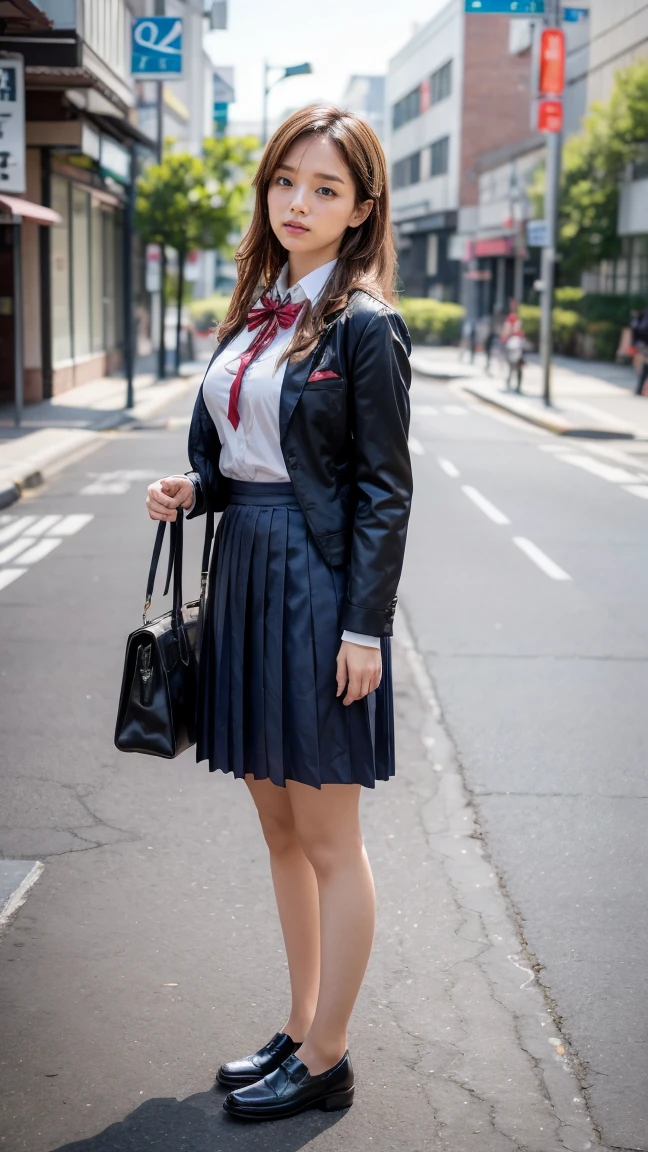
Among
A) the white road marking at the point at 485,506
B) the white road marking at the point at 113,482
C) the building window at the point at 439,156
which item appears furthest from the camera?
the building window at the point at 439,156

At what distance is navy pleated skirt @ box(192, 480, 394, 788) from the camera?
2.70m

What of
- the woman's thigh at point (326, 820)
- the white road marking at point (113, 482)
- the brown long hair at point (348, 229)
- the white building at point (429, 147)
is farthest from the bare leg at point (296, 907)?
the white building at point (429, 147)

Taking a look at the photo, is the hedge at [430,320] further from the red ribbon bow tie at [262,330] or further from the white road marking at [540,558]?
the red ribbon bow tie at [262,330]

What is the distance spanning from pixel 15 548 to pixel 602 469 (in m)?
8.50

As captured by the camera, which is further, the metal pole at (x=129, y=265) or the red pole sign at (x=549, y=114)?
the red pole sign at (x=549, y=114)

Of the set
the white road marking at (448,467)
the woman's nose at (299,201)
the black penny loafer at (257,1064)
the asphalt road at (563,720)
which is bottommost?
the white road marking at (448,467)

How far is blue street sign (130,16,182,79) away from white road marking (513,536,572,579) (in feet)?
50.7

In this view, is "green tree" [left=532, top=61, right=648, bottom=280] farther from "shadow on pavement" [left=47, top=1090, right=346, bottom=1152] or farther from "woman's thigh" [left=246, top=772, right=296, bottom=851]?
"shadow on pavement" [left=47, top=1090, right=346, bottom=1152]

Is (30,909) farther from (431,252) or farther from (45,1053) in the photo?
(431,252)

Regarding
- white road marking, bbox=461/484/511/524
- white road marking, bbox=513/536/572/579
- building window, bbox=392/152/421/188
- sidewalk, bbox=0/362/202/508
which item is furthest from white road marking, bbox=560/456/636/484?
building window, bbox=392/152/421/188

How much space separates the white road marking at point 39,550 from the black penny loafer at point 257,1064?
22.4ft

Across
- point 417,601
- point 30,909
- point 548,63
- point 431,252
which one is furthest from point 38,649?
point 431,252

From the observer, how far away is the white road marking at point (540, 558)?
9.27 m

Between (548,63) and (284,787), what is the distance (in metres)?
25.6
